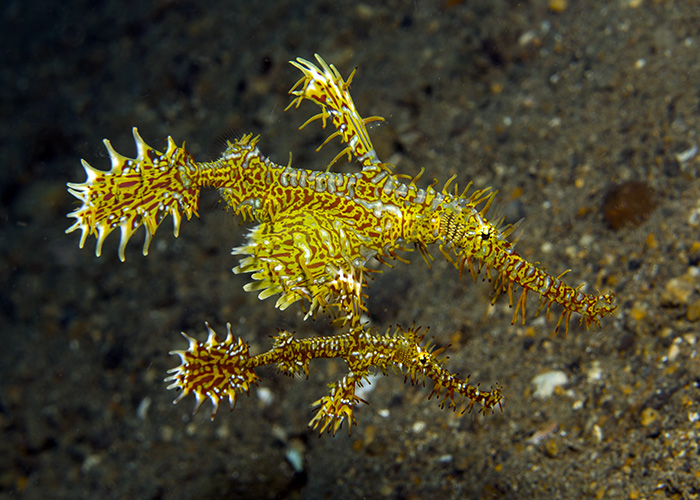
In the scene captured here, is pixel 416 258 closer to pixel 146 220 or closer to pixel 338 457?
pixel 338 457

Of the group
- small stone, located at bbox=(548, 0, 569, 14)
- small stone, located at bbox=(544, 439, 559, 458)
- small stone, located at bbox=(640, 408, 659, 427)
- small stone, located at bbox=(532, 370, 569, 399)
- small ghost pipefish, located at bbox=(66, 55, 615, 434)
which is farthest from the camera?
small stone, located at bbox=(548, 0, 569, 14)

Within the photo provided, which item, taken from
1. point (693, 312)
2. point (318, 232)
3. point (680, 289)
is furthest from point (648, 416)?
point (318, 232)

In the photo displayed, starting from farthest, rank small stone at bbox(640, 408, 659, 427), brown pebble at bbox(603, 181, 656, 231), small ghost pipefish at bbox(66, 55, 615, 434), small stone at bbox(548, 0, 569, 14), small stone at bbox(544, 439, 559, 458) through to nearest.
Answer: small stone at bbox(548, 0, 569, 14)
brown pebble at bbox(603, 181, 656, 231)
small stone at bbox(544, 439, 559, 458)
small stone at bbox(640, 408, 659, 427)
small ghost pipefish at bbox(66, 55, 615, 434)

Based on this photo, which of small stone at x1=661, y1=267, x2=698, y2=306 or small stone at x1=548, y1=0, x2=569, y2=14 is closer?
small stone at x1=661, y1=267, x2=698, y2=306

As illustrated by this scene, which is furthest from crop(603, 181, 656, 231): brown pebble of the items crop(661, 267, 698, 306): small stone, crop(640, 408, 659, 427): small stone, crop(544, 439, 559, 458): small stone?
crop(544, 439, 559, 458): small stone

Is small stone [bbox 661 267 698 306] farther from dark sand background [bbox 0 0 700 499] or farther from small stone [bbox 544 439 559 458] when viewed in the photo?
small stone [bbox 544 439 559 458]

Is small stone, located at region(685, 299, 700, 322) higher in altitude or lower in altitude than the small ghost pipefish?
higher

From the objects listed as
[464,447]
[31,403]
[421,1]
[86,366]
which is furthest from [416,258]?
[31,403]
